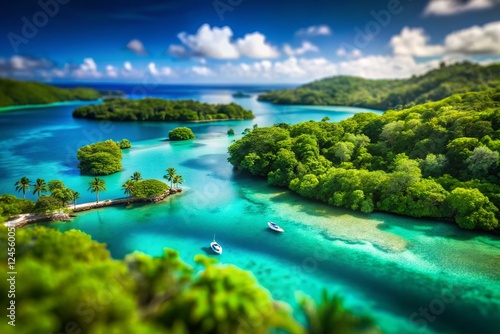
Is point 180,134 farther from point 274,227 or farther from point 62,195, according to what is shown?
point 274,227

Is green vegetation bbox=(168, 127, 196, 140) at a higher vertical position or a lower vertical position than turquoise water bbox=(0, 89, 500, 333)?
higher

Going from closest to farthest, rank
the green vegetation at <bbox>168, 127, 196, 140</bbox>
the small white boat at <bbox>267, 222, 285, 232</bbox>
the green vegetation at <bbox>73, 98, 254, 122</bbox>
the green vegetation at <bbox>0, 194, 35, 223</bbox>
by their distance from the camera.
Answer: the small white boat at <bbox>267, 222, 285, 232</bbox>
the green vegetation at <bbox>0, 194, 35, 223</bbox>
the green vegetation at <bbox>168, 127, 196, 140</bbox>
the green vegetation at <bbox>73, 98, 254, 122</bbox>

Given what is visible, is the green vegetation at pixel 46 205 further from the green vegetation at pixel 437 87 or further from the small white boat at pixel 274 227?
the green vegetation at pixel 437 87

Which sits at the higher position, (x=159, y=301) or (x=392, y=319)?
(x=159, y=301)

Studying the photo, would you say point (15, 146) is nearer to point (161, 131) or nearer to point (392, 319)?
point (161, 131)

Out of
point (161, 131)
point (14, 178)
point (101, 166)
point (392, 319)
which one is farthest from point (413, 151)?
point (161, 131)

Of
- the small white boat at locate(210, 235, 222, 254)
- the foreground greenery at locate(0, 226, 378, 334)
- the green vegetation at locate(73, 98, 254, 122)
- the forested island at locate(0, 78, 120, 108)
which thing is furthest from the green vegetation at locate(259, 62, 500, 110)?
the forested island at locate(0, 78, 120, 108)

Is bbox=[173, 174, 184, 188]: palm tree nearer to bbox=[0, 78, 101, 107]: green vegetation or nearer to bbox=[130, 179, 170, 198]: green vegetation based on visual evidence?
bbox=[130, 179, 170, 198]: green vegetation

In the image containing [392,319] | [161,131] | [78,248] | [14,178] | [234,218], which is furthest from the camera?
[161,131]
